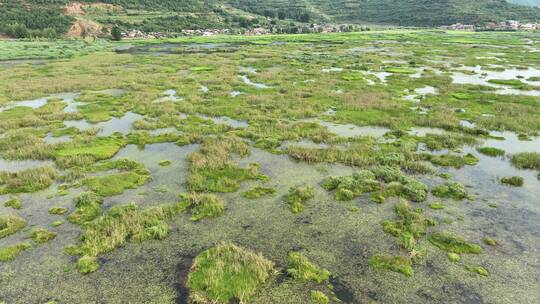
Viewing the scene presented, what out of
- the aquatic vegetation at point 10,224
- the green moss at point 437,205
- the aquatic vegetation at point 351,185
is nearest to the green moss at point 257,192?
the aquatic vegetation at point 351,185

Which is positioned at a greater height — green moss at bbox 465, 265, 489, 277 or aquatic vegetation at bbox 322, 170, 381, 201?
aquatic vegetation at bbox 322, 170, 381, 201

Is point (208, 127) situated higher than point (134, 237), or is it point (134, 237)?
point (208, 127)

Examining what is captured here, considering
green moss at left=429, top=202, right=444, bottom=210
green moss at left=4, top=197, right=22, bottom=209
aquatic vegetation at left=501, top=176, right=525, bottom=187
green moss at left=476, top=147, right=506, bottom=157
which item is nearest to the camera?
green moss at left=4, top=197, right=22, bottom=209

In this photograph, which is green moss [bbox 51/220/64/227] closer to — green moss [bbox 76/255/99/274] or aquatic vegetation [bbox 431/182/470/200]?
green moss [bbox 76/255/99/274]

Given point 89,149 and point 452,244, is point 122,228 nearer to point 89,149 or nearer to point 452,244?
point 89,149

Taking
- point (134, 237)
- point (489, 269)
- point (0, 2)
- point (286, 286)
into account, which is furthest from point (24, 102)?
point (0, 2)

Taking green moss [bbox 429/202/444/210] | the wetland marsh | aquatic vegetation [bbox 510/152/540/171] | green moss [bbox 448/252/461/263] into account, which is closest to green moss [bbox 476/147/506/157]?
the wetland marsh

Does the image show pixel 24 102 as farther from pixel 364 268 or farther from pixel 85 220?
pixel 364 268
